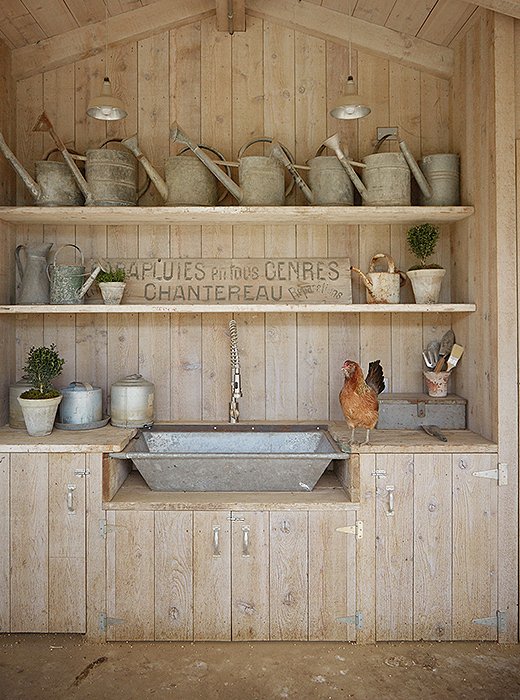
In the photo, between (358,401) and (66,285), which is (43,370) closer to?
(66,285)

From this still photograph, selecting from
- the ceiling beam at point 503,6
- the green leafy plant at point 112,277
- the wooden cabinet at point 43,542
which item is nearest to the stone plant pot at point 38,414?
the wooden cabinet at point 43,542

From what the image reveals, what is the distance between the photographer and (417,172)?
2928mm

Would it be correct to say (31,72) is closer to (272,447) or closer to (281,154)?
(281,154)

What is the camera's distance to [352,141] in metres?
3.19

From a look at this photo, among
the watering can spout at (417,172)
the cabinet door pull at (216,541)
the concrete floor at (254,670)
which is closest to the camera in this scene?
the concrete floor at (254,670)

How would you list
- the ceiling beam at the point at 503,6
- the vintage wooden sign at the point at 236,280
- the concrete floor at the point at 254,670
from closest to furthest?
the concrete floor at the point at 254,670 → the ceiling beam at the point at 503,6 → the vintage wooden sign at the point at 236,280

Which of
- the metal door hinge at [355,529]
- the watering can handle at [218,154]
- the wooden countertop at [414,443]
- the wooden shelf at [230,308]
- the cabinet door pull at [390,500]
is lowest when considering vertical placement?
the metal door hinge at [355,529]

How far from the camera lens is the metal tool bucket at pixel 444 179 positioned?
2961 millimetres

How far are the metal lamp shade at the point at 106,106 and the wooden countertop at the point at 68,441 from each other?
1359 millimetres

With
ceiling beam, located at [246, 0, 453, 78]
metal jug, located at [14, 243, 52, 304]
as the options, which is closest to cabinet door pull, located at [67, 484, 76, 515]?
metal jug, located at [14, 243, 52, 304]

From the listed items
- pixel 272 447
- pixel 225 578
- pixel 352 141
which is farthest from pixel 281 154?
pixel 225 578

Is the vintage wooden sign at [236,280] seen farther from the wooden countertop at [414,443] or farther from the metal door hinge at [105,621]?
the metal door hinge at [105,621]

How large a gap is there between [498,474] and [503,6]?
5.91ft

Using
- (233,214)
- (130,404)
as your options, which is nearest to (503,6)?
(233,214)
